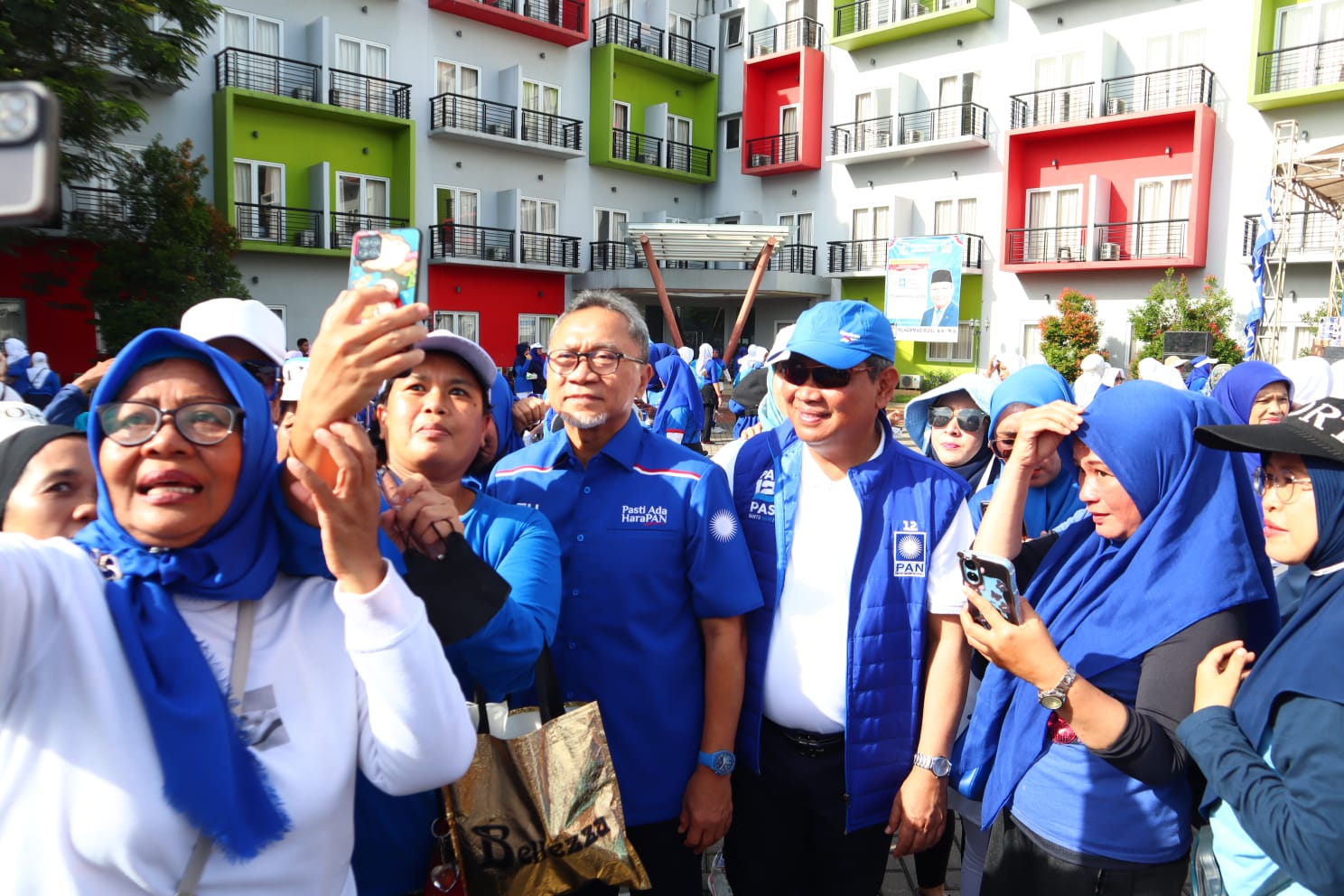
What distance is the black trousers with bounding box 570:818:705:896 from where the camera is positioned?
2.68 m

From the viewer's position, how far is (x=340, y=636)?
63.5 inches

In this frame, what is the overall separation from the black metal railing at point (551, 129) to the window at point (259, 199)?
21.4 ft

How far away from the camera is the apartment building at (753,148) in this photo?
20516 mm

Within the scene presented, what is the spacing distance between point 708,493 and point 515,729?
0.87 m

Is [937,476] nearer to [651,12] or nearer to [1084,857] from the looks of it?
[1084,857]

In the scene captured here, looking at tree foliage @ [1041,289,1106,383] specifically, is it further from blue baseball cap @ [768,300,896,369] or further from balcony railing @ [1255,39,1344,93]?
blue baseball cap @ [768,300,896,369]

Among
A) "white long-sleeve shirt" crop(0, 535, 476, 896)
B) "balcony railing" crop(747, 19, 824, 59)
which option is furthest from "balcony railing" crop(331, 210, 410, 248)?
"white long-sleeve shirt" crop(0, 535, 476, 896)

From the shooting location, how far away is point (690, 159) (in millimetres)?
28953

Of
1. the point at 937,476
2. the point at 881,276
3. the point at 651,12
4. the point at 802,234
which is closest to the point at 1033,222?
the point at 881,276

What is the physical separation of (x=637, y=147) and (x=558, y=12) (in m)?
4.20

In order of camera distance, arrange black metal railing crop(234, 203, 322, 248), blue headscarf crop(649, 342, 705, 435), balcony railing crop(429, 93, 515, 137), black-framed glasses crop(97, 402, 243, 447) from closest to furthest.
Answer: black-framed glasses crop(97, 402, 243, 447) → blue headscarf crop(649, 342, 705, 435) → black metal railing crop(234, 203, 322, 248) → balcony railing crop(429, 93, 515, 137)

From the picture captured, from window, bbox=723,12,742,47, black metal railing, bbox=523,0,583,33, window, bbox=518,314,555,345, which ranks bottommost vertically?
window, bbox=518,314,555,345

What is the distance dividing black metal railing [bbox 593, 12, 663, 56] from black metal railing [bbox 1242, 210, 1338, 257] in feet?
54.2

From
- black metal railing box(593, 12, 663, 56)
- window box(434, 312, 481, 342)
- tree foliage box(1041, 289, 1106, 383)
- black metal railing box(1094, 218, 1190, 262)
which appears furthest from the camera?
black metal railing box(593, 12, 663, 56)
